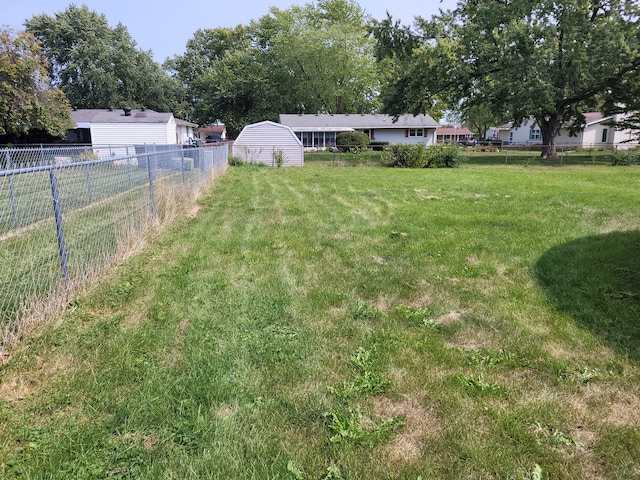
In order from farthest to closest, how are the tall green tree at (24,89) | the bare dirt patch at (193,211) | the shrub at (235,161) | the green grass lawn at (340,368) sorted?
the shrub at (235,161), the tall green tree at (24,89), the bare dirt patch at (193,211), the green grass lawn at (340,368)

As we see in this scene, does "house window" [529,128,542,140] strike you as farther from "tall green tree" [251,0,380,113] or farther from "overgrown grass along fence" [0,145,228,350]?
"overgrown grass along fence" [0,145,228,350]

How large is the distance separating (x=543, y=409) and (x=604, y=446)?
13.3 inches

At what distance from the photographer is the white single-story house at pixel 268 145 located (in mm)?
23922

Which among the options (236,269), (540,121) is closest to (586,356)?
(236,269)

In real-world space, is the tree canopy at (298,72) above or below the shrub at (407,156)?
above

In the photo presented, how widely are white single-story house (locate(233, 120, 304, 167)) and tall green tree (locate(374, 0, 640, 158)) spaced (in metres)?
7.92

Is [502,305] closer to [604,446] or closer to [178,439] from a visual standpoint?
[604,446]

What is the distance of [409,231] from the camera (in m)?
6.88

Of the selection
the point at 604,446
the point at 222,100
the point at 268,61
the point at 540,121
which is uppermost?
the point at 268,61

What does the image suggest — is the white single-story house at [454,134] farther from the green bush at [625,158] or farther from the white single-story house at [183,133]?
the green bush at [625,158]

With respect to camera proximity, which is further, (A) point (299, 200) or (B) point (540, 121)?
(B) point (540, 121)

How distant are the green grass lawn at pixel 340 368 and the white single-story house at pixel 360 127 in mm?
35457

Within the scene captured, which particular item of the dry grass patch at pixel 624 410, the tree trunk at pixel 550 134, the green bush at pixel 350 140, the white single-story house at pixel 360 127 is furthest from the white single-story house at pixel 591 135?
the dry grass patch at pixel 624 410

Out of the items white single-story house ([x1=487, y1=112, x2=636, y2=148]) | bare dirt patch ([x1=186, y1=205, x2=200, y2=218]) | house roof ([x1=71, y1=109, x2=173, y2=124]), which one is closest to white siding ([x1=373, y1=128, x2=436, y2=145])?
white single-story house ([x1=487, y1=112, x2=636, y2=148])
